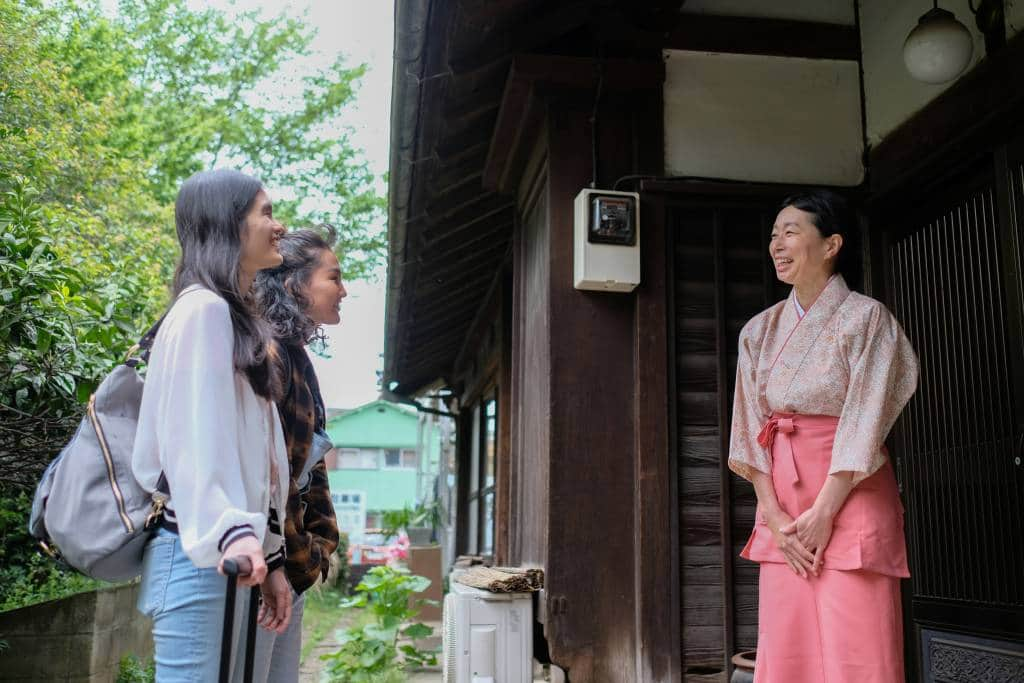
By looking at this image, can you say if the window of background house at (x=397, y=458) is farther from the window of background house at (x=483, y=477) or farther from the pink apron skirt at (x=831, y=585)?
the pink apron skirt at (x=831, y=585)

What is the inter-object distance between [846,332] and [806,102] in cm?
172

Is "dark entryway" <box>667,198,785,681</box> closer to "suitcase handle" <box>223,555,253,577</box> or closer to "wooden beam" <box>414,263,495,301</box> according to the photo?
"suitcase handle" <box>223,555,253,577</box>

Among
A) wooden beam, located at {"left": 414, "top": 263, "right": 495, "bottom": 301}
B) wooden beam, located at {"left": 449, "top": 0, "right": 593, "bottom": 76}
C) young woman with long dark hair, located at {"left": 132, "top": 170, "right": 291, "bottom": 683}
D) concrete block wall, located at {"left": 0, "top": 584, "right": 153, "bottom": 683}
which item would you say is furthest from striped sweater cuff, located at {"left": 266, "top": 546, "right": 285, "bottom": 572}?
wooden beam, located at {"left": 414, "top": 263, "right": 495, "bottom": 301}

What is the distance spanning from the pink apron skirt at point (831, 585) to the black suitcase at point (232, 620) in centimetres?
149

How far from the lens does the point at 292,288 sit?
234 cm

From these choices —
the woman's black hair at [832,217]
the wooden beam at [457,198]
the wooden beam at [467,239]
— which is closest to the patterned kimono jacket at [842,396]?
the woman's black hair at [832,217]

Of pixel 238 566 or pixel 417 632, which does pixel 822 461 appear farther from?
pixel 417 632

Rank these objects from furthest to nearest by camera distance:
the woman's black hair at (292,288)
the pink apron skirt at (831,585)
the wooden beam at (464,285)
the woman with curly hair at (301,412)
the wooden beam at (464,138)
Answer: the wooden beam at (464,285) → the wooden beam at (464,138) → the pink apron skirt at (831,585) → the woman's black hair at (292,288) → the woman with curly hair at (301,412)

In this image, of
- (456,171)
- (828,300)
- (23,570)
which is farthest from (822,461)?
(23,570)

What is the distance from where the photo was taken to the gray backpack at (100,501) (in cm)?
164

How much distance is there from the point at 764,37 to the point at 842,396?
6.75ft

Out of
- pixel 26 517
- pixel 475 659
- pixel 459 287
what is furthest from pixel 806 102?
pixel 26 517

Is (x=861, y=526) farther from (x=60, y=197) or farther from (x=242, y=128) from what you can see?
(x=242, y=128)

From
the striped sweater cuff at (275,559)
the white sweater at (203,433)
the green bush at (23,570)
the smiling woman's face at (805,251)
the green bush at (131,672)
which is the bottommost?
the green bush at (131,672)
